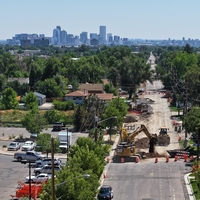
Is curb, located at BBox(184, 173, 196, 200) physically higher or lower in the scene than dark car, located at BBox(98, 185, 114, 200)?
lower

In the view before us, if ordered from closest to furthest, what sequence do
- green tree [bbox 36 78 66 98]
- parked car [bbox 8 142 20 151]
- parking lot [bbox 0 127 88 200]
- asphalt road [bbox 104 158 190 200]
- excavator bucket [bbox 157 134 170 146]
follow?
asphalt road [bbox 104 158 190 200], parking lot [bbox 0 127 88 200], parked car [bbox 8 142 20 151], excavator bucket [bbox 157 134 170 146], green tree [bbox 36 78 66 98]

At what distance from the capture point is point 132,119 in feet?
255

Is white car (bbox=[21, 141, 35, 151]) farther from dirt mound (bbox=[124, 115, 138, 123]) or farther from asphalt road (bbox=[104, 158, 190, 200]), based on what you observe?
dirt mound (bbox=[124, 115, 138, 123])

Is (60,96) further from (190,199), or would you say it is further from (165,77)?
(190,199)

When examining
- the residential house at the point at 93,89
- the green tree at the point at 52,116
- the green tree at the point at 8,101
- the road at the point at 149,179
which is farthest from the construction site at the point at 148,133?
the green tree at the point at 8,101

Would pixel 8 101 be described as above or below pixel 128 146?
below

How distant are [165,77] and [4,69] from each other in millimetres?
59012

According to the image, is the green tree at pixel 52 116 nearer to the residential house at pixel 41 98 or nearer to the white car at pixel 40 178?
the residential house at pixel 41 98

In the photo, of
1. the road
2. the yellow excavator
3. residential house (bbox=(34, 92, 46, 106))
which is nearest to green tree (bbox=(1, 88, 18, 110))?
residential house (bbox=(34, 92, 46, 106))

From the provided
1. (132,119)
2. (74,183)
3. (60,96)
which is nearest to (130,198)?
(74,183)

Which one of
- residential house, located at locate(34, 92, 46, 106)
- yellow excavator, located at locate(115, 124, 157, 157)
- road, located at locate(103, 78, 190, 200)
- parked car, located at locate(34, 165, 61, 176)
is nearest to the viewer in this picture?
road, located at locate(103, 78, 190, 200)

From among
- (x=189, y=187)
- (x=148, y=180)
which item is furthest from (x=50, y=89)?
(x=189, y=187)

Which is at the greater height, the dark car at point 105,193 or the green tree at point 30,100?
the dark car at point 105,193

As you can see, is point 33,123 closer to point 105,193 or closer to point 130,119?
point 130,119
